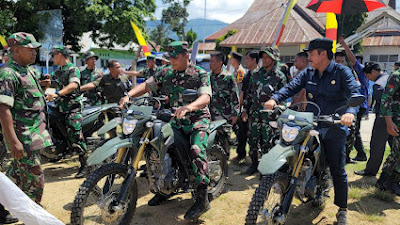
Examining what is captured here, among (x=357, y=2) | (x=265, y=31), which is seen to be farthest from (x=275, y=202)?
(x=265, y=31)

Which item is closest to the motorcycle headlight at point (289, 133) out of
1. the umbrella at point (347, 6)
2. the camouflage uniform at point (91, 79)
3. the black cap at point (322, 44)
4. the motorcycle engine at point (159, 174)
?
the black cap at point (322, 44)

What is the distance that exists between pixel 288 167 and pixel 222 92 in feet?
8.69

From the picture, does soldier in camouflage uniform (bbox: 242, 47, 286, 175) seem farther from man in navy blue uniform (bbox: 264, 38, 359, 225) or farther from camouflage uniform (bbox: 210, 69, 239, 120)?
man in navy blue uniform (bbox: 264, 38, 359, 225)

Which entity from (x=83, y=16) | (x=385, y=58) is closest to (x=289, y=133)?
(x=83, y=16)

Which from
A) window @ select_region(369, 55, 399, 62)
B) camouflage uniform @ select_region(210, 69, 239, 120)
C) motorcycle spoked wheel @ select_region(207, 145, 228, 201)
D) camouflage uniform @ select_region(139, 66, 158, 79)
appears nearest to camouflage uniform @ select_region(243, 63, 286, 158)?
camouflage uniform @ select_region(210, 69, 239, 120)

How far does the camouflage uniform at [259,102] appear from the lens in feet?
17.9

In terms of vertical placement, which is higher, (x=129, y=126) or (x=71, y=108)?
(x=129, y=126)

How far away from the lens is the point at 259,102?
18.2 feet

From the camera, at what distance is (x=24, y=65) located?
3459 mm

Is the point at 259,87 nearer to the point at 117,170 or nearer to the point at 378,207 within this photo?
the point at 378,207

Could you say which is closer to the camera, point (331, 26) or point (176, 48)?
point (176, 48)

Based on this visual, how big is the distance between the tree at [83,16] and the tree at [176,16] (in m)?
20.1

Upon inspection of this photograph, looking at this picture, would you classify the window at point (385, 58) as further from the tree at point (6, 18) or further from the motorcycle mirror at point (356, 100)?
the motorcycle mirror at point (356, 100)

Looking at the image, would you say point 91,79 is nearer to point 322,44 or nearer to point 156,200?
point 156,200
